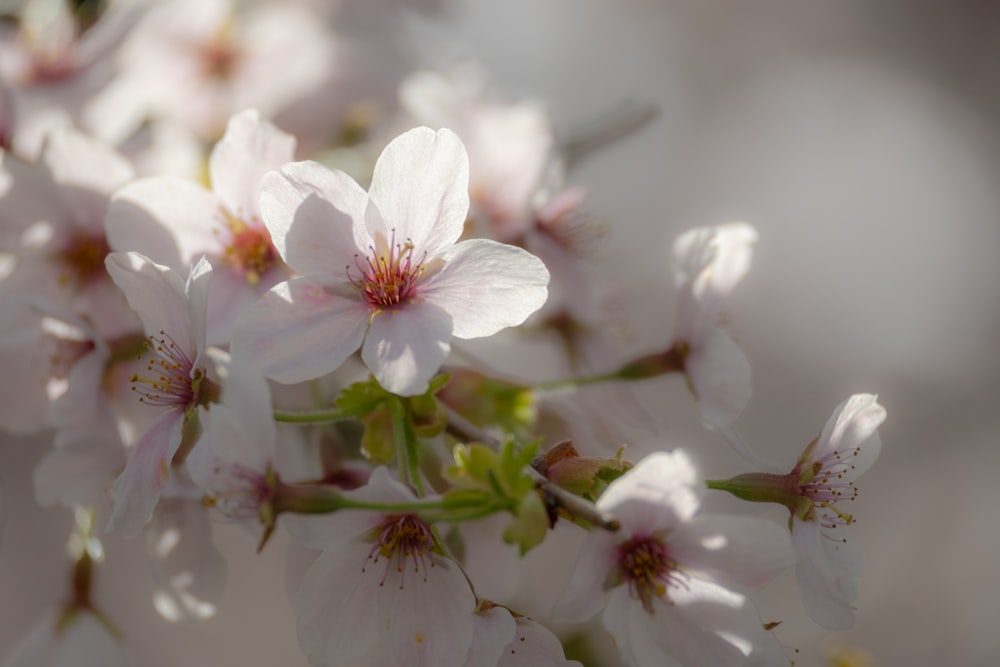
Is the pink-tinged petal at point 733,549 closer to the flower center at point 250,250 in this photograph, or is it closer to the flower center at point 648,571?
the flower center at point 648,571

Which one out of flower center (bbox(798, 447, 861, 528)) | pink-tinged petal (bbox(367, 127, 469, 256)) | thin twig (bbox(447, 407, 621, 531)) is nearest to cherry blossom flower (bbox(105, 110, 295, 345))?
pink-tinged petal (bbox(367, 127, 469, 256))

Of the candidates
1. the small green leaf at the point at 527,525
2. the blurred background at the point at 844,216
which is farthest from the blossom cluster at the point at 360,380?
the blurred background at the point at 844,216

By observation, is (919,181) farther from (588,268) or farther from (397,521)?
(397,521)

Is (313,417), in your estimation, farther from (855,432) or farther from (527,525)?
(855,432)

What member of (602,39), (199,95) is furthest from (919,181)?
(199,95)

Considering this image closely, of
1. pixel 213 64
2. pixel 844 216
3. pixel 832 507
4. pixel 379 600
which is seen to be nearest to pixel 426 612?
pixel 379 600

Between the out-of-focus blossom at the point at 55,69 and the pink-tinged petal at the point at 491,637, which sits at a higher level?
the out-of-focus blossom at the point at 55,69
